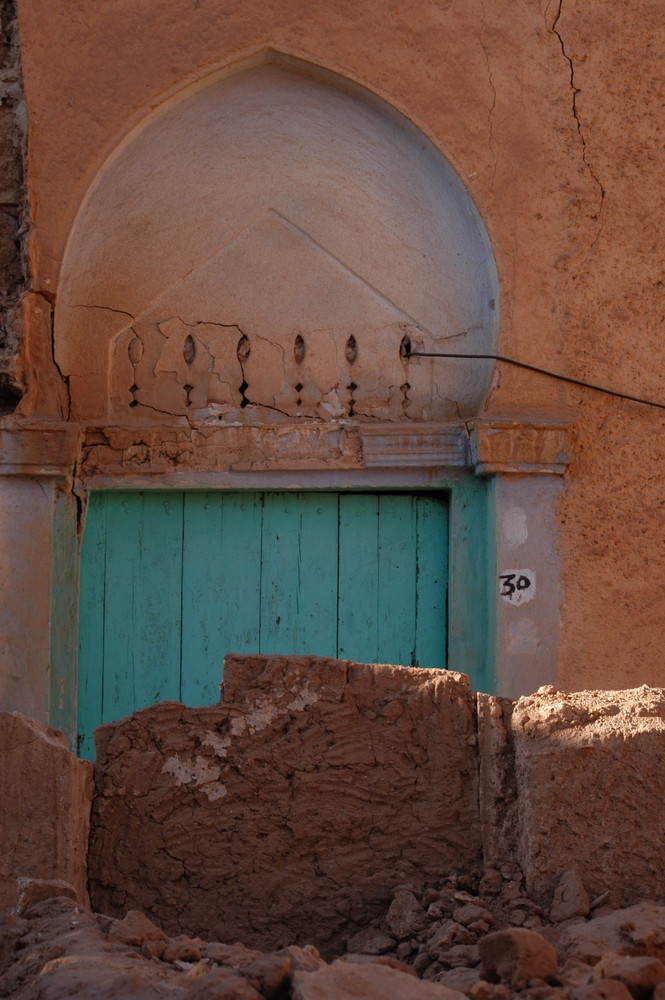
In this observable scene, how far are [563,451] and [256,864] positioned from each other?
8.40ft

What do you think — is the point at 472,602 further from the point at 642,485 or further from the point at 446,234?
the point at 446,234

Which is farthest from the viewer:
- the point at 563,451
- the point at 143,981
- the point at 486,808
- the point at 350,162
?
the point at 350,162

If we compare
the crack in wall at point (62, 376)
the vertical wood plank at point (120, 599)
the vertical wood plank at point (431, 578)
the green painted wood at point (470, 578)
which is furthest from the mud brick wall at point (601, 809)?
the crack in wall at point (62, 376)

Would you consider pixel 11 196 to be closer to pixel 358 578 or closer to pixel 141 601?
pixel 141 601

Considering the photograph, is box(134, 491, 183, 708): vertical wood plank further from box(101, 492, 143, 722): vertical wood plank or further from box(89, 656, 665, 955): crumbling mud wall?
box(89, 656, 665, 955): crumbling mud wall

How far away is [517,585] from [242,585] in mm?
1262

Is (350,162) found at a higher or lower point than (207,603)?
higher

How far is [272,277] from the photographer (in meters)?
5.31

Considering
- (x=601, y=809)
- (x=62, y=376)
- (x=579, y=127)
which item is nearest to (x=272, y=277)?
(x=62, y=376)

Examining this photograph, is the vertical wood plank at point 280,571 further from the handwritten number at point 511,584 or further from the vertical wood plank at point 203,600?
the handwritten number at point 511,584

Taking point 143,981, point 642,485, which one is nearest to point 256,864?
point 143,981

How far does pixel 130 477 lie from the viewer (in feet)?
16.9

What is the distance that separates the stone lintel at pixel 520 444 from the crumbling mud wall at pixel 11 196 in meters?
2.02

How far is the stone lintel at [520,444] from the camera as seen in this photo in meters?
4.82
